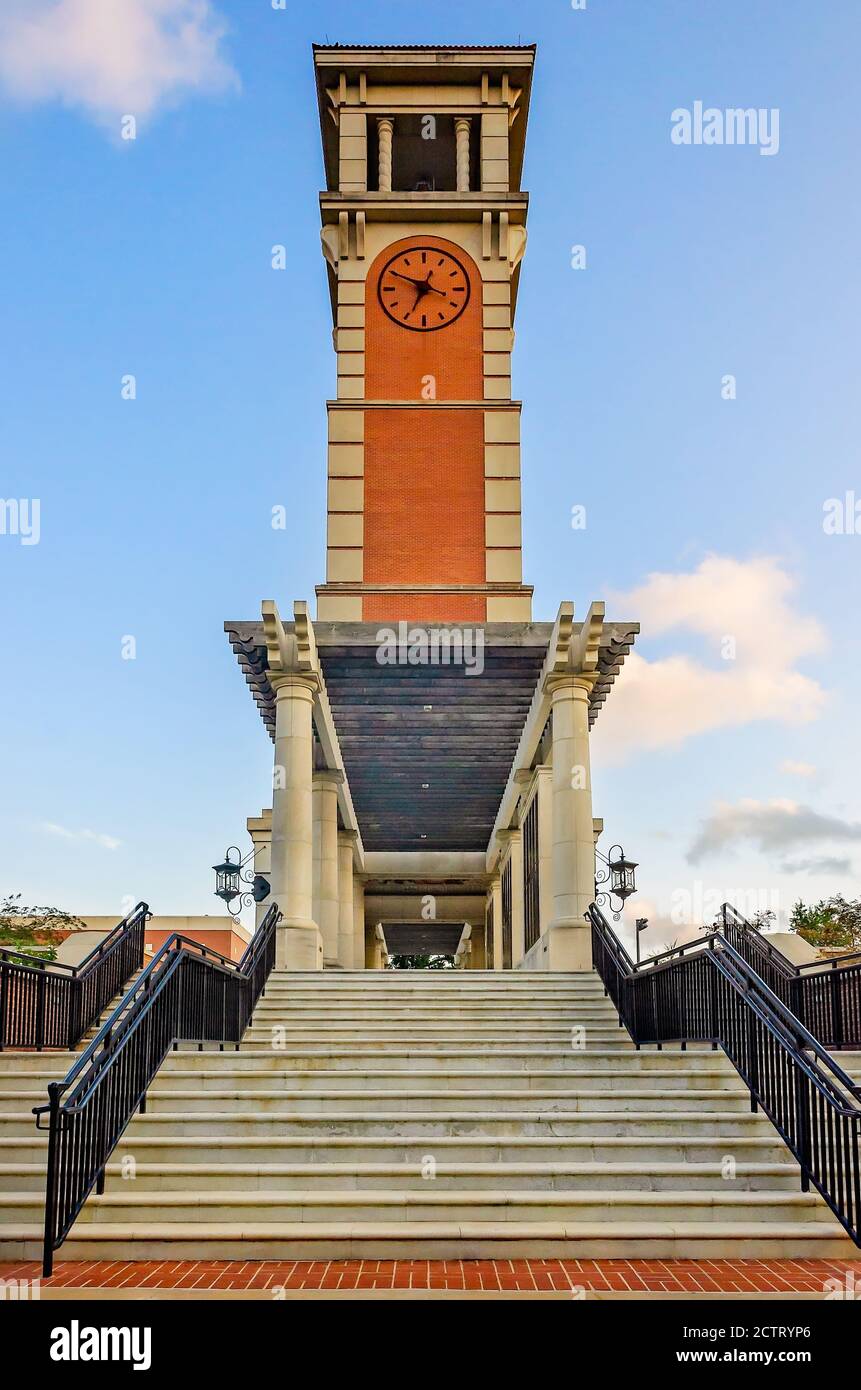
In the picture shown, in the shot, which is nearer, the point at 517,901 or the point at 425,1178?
the point at 425,1178

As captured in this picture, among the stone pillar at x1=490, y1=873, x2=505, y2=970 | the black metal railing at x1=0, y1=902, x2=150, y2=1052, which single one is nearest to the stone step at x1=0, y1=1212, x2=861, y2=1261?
the black metal railing at x1=0, y1=902, x2=150, y2=1052

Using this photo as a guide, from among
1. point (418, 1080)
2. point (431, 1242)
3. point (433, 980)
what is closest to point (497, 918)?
point (433, 980)

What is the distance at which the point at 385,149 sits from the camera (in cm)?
2395

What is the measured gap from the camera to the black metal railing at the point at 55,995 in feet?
37.3

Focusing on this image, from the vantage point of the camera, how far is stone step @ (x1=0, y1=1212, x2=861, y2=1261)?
7.46 m

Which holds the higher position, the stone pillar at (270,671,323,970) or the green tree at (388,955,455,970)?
the stone pillar at (270,671,323,970)

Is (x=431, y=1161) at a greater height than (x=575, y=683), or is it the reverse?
(x=575, y=683)

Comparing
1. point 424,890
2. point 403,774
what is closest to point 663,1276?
point 403,774

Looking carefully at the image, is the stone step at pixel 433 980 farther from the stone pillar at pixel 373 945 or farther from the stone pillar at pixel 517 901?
the stone pillar at pixel 373 945

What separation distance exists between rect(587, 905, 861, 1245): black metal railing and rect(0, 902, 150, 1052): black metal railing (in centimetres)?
529

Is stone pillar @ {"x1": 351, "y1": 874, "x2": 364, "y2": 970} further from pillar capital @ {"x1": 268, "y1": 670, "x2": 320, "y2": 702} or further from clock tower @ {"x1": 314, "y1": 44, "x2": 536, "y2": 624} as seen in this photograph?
pillar capital @ {"x1": 268, "y1": 670, "x2": 320, "y2": 702}

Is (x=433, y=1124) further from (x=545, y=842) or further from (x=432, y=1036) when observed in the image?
(x=545, y=842)

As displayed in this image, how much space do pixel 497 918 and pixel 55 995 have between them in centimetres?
1736
